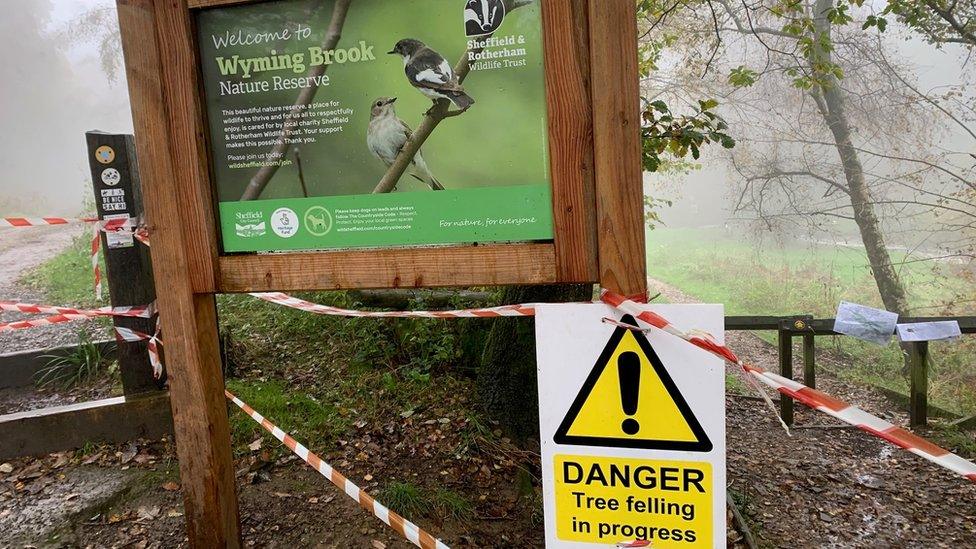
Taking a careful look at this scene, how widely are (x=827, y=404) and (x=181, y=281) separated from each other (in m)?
2.10

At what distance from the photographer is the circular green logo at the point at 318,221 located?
6.11 feet

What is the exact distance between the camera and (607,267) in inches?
64.8

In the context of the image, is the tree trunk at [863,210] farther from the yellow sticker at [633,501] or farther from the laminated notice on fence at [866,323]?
the yellow sticker at [633,501]

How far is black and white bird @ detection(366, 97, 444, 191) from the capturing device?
175 cm

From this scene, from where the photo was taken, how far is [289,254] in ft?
6.29

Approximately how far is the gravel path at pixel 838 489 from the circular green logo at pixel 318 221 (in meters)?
3.46

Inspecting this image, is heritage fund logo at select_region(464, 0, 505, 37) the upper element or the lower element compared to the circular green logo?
upper

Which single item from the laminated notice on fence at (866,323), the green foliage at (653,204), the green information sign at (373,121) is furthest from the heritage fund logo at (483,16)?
the green foliage at (653,204)

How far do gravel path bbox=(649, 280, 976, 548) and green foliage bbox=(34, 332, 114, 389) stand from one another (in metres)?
5.53

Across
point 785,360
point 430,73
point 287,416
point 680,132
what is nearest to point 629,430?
point 430,73

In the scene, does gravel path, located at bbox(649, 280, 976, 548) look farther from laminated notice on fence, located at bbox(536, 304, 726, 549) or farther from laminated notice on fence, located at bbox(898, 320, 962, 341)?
laminated notice on fence, located at bbox(536, 304, 726, 549)

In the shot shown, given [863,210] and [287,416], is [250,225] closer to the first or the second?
[287,416]

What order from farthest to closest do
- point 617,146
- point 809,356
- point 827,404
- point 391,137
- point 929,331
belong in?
Result: point 809,356 → point 929,331 → point 391,137 → point 617,146 → point 827,404

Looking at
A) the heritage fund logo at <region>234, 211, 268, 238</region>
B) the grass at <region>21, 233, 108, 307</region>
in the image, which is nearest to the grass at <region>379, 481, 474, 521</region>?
the heritage fund logo at <region>234, 211, 268, 238</region>
